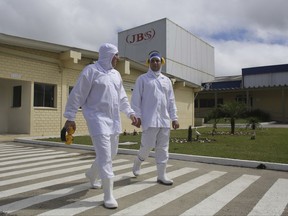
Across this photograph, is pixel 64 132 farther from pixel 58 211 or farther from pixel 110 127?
pixel 58 211

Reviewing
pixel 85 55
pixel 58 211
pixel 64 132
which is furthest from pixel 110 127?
pixel 85 55

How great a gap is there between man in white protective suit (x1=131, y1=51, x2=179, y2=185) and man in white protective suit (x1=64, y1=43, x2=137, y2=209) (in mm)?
874

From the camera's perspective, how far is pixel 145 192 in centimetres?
508

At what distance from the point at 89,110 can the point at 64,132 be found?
50cm

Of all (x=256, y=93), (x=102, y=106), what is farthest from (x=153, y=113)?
(x=256, y=93)

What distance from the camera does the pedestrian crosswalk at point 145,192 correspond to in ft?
13.8

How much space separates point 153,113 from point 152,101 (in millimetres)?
212

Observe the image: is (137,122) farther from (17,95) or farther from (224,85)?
(224,85)

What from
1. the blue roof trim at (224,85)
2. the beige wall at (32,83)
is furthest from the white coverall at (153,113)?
the blue roof trim at (224,85)

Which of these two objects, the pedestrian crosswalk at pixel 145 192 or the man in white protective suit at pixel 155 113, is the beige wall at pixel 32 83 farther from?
the man in white protective suit at pixel 155 113

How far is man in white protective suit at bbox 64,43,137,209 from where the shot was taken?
14.3 ft

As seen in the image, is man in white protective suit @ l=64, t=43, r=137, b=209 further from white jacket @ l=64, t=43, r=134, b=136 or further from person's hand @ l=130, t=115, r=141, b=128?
person's hand @ l=130, t=115, r=141, b=128

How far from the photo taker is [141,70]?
2245cm

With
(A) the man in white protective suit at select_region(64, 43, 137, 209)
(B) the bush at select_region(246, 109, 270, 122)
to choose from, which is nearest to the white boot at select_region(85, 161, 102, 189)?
(A) the man in white protective suit at select_region(64, 43, 137, 209)
